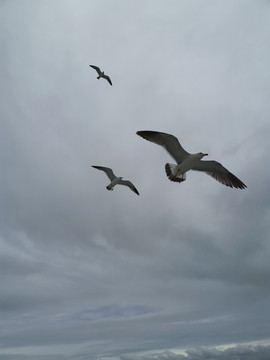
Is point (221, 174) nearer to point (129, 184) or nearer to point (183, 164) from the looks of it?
point (183, 164)

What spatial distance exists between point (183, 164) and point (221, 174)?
443 cm

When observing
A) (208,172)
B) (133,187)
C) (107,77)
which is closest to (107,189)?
(133,187)

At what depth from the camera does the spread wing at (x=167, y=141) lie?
29078 mm

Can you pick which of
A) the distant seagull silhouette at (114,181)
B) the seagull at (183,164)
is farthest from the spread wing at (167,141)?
the distant seagull silhouette at (114,181)

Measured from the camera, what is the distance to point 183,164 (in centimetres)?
3053

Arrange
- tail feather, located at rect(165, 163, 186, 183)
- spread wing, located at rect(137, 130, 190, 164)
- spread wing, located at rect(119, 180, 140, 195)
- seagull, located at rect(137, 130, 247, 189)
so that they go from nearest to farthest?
spread wing, located at rect(137, 130, 190, 164)
seagull, located at rect(137, 130, 247, 189)
tail feather, located at rect(165, 163, 186, 183)
spread wing, located at rect(119, 180, 140, 195)

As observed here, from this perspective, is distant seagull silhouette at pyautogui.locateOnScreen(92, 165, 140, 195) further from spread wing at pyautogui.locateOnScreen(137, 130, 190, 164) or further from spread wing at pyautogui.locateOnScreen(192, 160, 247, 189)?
spread wing at pyautogui.locateOnScreen(137, 130, 190, 164)

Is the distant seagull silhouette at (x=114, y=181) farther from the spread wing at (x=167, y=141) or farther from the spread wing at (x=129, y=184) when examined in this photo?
the spread wing at (x=167, y=141)

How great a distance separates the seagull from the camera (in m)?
29.3

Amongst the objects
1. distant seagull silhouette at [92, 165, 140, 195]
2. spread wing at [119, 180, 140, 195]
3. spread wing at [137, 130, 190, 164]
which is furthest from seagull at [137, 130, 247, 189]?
spread wing at [119, 180, 140, 195]

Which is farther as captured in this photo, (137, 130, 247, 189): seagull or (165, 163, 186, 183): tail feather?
(165, 163, 186, 183): tail feather

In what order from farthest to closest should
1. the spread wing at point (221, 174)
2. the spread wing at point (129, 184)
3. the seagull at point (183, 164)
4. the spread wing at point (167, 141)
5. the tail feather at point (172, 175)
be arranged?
the spread wing at point (129, 184) < the spread wing at point (221, 174) < the tail feather at point (172, 175) < the seagull at point (183, 164) < the spread wing at point (167, 141)

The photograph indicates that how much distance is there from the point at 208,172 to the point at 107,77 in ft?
103

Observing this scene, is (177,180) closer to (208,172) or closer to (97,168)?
(208,172)
